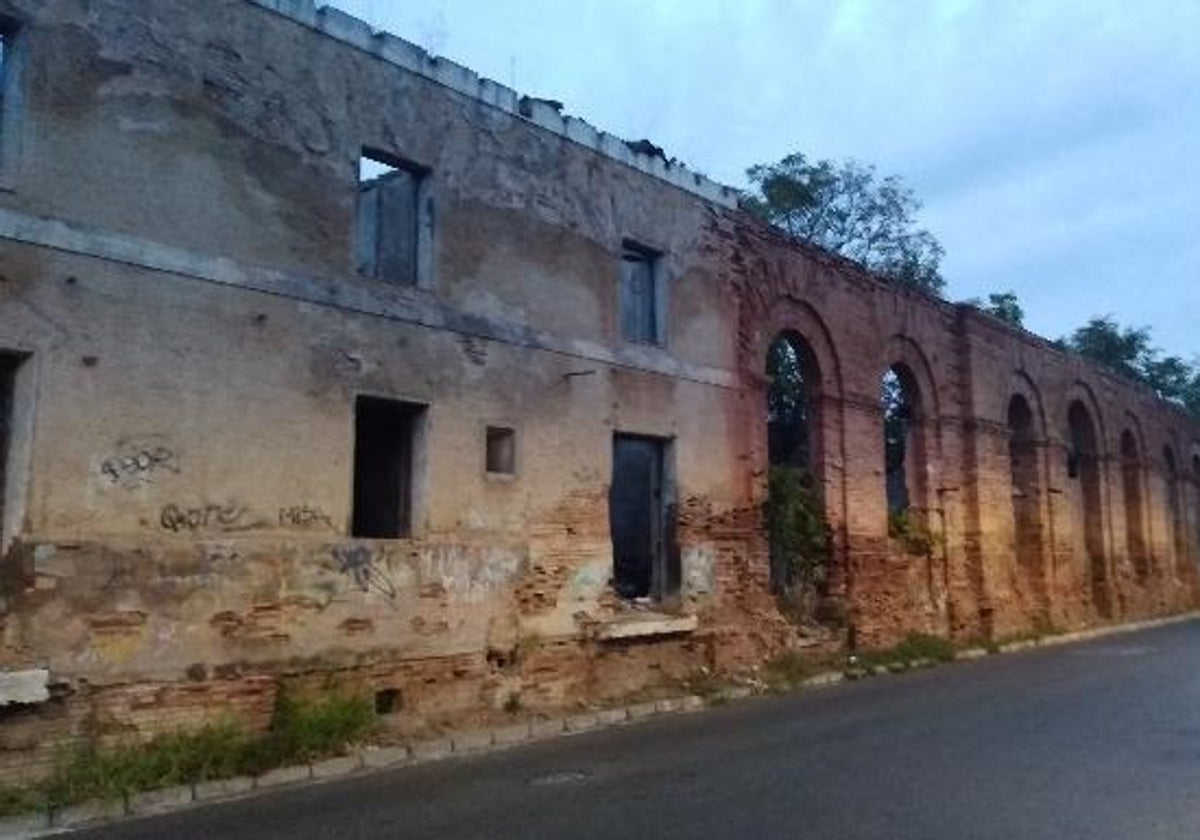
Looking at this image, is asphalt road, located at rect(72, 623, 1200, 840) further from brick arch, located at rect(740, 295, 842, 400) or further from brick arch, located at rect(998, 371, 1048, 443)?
brick arch, located at rect(998, 371, 1048, 443)

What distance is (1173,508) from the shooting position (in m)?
33.6

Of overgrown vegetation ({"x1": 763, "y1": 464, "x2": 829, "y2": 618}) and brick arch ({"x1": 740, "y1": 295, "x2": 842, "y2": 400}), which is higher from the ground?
brick arch ({"x1": 740, "y1": 295, "x2": 842, "y2": 400})

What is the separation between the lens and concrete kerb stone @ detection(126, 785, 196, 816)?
774cm

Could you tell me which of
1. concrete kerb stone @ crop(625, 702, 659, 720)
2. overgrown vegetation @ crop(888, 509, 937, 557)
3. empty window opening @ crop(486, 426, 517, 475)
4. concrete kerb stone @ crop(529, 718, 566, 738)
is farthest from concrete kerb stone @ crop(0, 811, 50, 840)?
overgrown vegetation @ crop(888, 509, 937, 557)

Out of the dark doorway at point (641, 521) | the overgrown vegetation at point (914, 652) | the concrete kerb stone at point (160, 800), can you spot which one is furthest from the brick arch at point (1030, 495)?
the concrete kerb stone at point (160, 800)

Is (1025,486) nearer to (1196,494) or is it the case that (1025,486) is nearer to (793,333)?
(793,333)

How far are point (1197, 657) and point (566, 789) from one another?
13.1m

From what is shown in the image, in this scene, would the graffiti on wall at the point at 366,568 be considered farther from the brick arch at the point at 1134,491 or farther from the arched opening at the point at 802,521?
the brick arch at the point at 1134,491

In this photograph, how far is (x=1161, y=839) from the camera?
5914mm

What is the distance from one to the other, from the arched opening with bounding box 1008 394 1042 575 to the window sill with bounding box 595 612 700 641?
1146 cm

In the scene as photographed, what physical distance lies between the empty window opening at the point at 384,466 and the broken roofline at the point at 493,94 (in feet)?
11.6

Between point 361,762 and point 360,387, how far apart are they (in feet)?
11.2

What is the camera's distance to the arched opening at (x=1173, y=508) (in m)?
32.9

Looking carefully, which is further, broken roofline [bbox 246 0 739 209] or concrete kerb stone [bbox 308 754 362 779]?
broken roofline [bbox 246 0 739 209]
